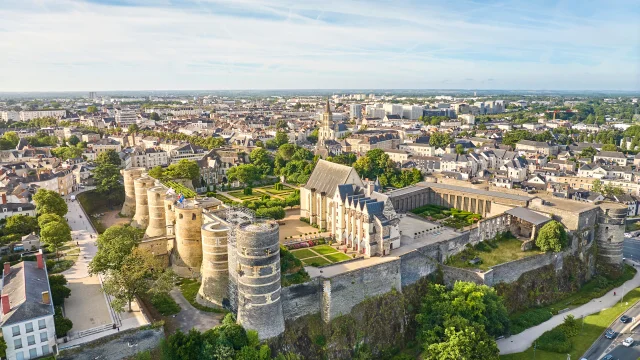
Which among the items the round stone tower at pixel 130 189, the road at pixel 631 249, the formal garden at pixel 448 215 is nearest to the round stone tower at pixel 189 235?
the round stone tower at pixel 130 189

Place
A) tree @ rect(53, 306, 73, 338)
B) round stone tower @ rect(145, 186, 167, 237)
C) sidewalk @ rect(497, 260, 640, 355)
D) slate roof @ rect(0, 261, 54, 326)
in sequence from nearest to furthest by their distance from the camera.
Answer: slate roof @ rect(0, 261, 54, 326), tree @ rect(53, 306, 73, 338), sidewalk @ rect(497, 260, 640, 355), round stone tower @ rect(145, 186, 167, 237)

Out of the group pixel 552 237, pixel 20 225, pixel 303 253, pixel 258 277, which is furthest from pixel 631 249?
pixel 20 225

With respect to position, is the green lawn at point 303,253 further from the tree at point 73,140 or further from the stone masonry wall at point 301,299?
the tree at point 73,140

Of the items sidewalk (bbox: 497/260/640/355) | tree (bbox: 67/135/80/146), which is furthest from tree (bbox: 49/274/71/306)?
tree (bbox: 67/135/80/146)

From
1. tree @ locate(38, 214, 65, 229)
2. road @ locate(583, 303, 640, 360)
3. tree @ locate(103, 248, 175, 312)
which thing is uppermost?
tree @ locate(38, 214, 65, 229)

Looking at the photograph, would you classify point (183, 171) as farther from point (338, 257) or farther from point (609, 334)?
point (609, 334)

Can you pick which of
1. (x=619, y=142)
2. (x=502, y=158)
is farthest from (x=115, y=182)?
(x=619, y=142)

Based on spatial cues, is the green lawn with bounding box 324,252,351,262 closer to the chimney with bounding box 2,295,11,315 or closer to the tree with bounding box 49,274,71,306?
the tree with bounding box 49,274,71,306
